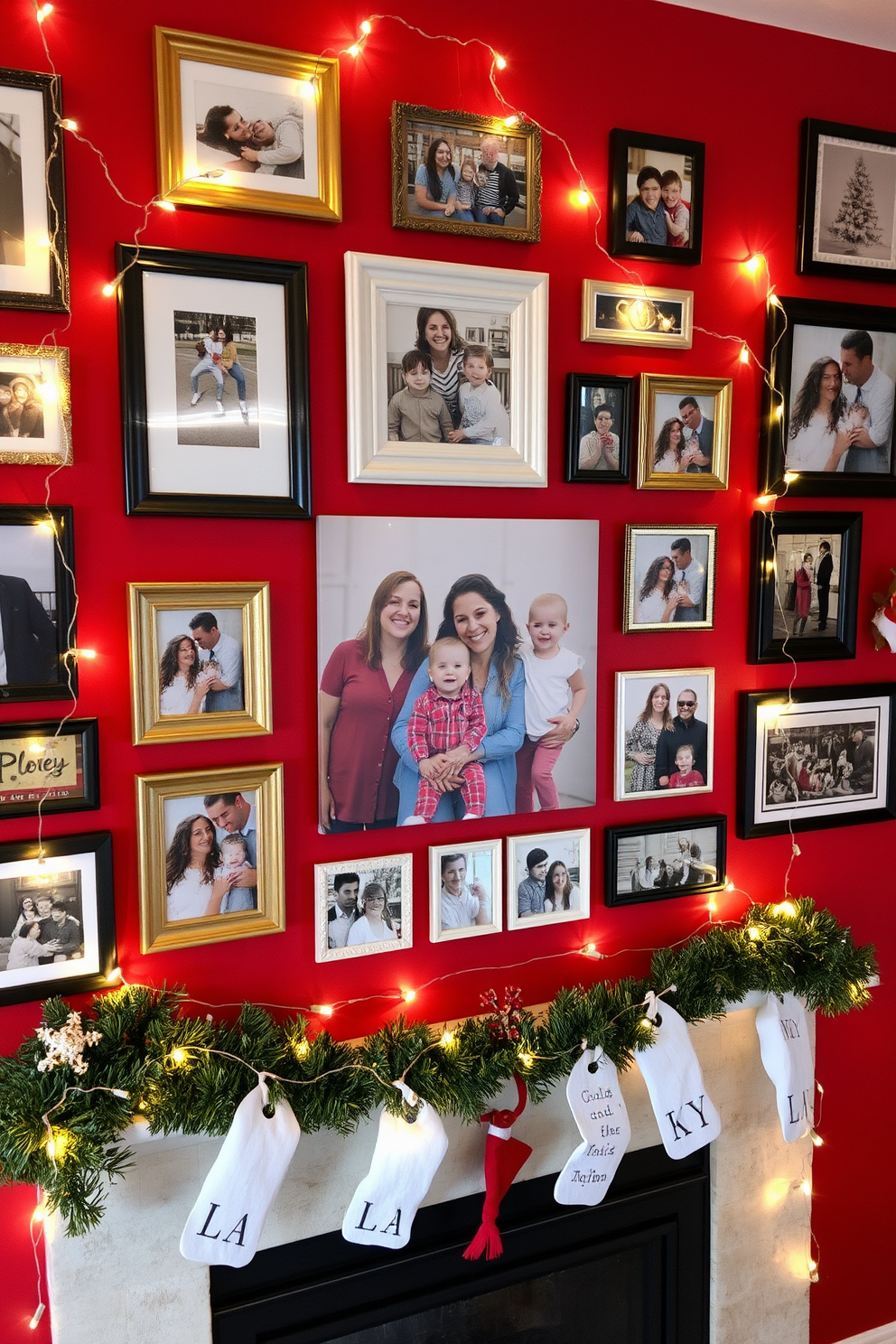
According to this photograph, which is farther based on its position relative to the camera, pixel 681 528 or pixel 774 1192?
pixel 774 1192

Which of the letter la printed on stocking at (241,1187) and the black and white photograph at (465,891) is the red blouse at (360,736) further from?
the letter la printed on stocking at (241,1187)

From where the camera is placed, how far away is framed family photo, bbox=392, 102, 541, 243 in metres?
1.45

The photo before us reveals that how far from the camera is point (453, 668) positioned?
61.5 inches

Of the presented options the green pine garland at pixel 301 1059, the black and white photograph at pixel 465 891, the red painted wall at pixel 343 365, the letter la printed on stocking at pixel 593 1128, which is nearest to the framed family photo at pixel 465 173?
the red painted wall at pixel 343 365

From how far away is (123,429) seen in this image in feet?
4.35

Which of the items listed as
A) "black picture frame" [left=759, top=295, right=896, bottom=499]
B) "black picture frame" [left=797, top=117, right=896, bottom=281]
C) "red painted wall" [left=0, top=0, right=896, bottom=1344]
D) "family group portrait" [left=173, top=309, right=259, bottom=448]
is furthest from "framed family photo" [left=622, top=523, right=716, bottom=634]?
"family group portrait" [left=173, top=309, right=259, bottom=448]

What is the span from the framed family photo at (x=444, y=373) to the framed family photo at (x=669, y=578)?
0.25m

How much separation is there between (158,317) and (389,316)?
359mm

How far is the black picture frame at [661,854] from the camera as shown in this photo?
5.65ft

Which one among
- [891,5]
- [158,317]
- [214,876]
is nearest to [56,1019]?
[214,876]

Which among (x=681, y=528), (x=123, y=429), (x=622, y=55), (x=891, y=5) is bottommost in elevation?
(x=681, y=528)

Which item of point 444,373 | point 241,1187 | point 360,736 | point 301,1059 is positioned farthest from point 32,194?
point 241,1187

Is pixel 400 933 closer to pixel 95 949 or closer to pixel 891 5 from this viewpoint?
pixel 95 949

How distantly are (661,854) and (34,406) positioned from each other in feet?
4.36
